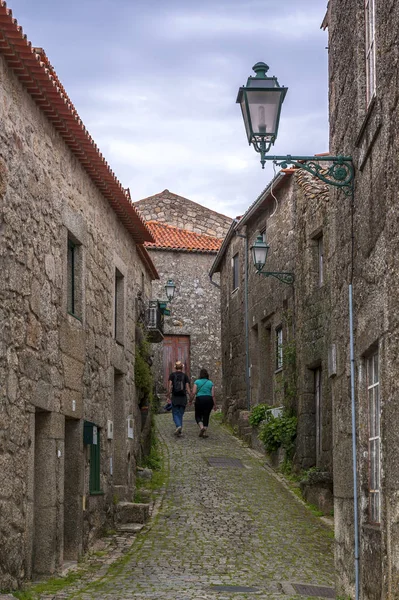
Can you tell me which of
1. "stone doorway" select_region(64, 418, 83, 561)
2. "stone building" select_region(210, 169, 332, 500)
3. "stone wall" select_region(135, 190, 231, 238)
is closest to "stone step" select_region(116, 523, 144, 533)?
"stone doorway" select_region(64, 418, 83, 561)

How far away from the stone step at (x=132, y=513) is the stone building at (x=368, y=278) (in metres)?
5.29

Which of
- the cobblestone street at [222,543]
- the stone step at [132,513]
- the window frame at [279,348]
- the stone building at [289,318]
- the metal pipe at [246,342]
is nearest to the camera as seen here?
the cobblestone street at [222,543]

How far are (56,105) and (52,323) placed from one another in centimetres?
224

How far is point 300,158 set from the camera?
7918mm

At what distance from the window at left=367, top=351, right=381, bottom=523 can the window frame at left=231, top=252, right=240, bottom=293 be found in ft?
52.9

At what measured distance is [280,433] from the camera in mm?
17250

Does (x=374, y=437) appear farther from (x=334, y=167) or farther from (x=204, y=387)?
(x=204, y=387)

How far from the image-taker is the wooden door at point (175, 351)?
30.7 meters

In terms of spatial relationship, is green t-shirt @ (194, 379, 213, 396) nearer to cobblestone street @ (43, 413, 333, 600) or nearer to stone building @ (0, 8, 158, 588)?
cobblestone street @ (43, 413, 333, 600)

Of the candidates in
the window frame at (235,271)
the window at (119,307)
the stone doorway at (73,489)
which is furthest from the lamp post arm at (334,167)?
the window frame at (235,271)

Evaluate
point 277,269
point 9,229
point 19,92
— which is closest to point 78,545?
point 9,229

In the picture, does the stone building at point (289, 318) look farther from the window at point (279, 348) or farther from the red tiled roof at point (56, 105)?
the red tiled roof at point (56, 105)

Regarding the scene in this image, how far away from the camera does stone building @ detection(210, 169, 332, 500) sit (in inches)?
628

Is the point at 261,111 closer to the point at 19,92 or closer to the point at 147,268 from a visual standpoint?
the point at 19,92
